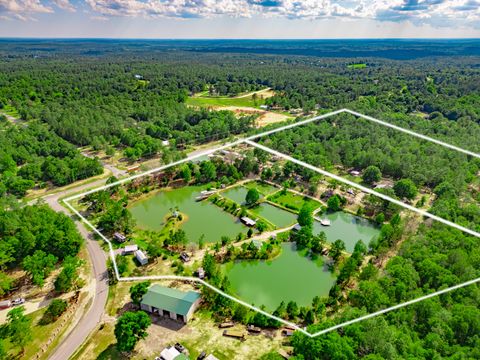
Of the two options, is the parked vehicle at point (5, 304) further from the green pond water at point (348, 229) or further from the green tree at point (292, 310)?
the green pond water at point (348, 229)

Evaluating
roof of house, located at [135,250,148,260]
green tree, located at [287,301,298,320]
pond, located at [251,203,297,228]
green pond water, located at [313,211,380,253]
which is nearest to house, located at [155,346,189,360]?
green tree, located at [287,301,298,320]

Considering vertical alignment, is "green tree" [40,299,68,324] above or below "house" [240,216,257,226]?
above

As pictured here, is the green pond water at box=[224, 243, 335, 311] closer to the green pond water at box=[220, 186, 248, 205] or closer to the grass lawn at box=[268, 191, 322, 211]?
the grass lawn at box=[268, 191, 322, 211]

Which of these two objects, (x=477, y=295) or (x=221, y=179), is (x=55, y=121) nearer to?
(x=221, y=179)

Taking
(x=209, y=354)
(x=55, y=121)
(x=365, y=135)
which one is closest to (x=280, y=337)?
(x=209, y=354)

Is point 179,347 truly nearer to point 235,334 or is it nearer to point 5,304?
point 235,334

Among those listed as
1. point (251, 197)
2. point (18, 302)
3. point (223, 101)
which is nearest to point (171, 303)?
point (18, 302)

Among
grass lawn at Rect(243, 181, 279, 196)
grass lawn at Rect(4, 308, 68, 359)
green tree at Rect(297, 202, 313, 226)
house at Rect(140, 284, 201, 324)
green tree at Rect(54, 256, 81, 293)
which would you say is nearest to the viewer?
grass lawn at Rect(4, 308, 68, 359)
